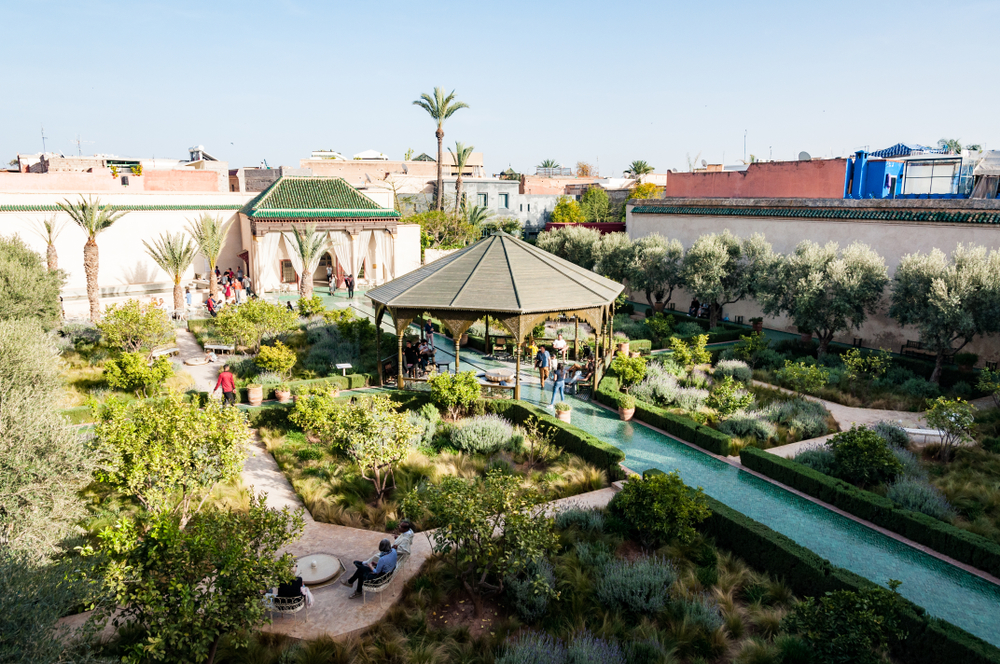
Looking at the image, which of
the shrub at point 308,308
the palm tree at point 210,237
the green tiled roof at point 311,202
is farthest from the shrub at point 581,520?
the green tiled roof at point 311,202

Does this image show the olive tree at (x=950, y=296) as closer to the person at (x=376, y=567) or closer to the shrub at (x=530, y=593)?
the shrub at (x=530, y=593)

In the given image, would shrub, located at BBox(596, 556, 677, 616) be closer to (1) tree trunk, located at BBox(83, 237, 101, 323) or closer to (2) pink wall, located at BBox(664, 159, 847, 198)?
(1) tree trunk, located at BBox(83, 237, 101, 323)

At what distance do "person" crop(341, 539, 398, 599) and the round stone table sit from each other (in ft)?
1.18

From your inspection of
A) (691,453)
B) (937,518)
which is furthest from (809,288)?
(937,518)

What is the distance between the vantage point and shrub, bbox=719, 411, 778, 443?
14.3 m

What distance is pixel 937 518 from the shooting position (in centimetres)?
1068

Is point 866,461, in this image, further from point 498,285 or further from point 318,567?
point 318,567

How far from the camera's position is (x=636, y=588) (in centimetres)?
837

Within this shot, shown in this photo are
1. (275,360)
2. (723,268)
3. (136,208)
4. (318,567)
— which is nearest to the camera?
(318,567)

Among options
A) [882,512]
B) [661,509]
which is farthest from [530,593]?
[882,512]

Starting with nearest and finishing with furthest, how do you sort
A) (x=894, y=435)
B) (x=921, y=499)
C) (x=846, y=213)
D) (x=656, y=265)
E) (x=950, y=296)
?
(x=921, y=499) < (x=894, y=435) < (x=950, y=296) < (x=846, y=213) < (x=656, y=265)

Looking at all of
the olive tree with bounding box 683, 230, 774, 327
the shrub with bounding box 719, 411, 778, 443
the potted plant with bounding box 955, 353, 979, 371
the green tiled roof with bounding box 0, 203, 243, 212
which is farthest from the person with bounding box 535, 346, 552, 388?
the green tiled roof with bounding box 0, 203, 243, 212

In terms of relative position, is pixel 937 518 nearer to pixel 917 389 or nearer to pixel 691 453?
pixel 691 453

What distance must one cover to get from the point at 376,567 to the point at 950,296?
17669 millimetres
